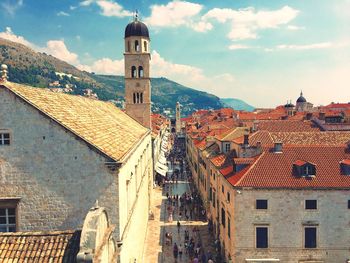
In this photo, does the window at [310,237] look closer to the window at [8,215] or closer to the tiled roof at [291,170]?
the tiled roof at [291,170]

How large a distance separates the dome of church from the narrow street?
24.0 metres

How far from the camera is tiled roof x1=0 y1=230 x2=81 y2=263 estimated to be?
12633 mm

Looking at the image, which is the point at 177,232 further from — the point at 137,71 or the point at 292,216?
the point at 137,71

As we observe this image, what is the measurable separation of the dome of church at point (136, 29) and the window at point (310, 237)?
3365 cm

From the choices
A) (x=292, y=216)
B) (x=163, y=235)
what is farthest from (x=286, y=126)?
(x=292, y=216)

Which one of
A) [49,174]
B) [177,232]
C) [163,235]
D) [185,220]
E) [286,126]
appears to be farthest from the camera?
[286,126]

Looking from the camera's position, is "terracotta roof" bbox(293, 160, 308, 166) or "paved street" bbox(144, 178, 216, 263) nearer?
"terracotta roof" bbox(293, 160, 308, 166)

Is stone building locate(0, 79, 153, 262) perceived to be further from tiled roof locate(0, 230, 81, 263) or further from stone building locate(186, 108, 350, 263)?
stone building locate(186, 108, 350, 263)

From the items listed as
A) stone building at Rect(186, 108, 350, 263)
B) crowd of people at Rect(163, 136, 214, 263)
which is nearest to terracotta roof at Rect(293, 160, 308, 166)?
stone building at Rect(186, 108, 350, 263)

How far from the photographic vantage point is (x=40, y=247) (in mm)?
13078

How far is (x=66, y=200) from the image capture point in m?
16.7

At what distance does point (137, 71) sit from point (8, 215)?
37.1 metres

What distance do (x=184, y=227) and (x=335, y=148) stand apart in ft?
62.1

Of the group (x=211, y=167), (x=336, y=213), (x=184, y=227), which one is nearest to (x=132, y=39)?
(x=211, y=167)
